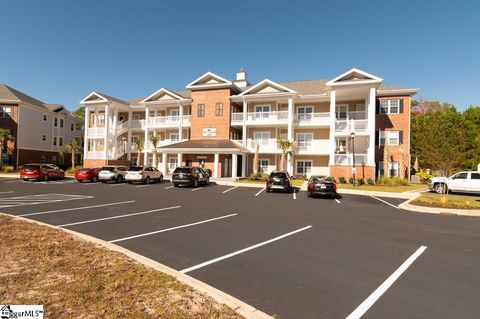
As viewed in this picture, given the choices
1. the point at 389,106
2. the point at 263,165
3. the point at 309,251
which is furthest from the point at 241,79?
the point at 309,251

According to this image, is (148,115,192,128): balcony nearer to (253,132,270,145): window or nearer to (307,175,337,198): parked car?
(253,132,270,145): window

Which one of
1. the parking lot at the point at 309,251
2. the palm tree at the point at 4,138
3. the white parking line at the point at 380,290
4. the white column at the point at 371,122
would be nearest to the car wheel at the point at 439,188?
the white column at the point at 371,122

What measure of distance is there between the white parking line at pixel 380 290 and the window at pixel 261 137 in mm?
25552

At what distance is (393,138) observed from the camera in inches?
1198

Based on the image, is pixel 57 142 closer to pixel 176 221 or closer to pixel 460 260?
pixel 176 221

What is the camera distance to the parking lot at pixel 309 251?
427cm

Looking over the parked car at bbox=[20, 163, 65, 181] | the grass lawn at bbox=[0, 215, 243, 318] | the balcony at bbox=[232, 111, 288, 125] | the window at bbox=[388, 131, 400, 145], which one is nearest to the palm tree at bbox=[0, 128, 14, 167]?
the parked car at bbox=[20, 163, 65, 181]

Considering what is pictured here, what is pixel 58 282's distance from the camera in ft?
14.2

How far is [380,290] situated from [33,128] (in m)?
53.4

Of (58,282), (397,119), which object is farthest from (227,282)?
(397,119)

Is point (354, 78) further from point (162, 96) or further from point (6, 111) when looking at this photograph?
point (6, 111)

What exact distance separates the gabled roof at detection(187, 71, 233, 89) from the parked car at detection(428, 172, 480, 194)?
22.6 metres

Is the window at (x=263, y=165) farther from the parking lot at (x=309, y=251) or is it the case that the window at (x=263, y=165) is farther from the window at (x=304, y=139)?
the parking lot at (x=309, y=251)

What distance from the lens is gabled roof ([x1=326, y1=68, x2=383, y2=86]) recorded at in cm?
2667
